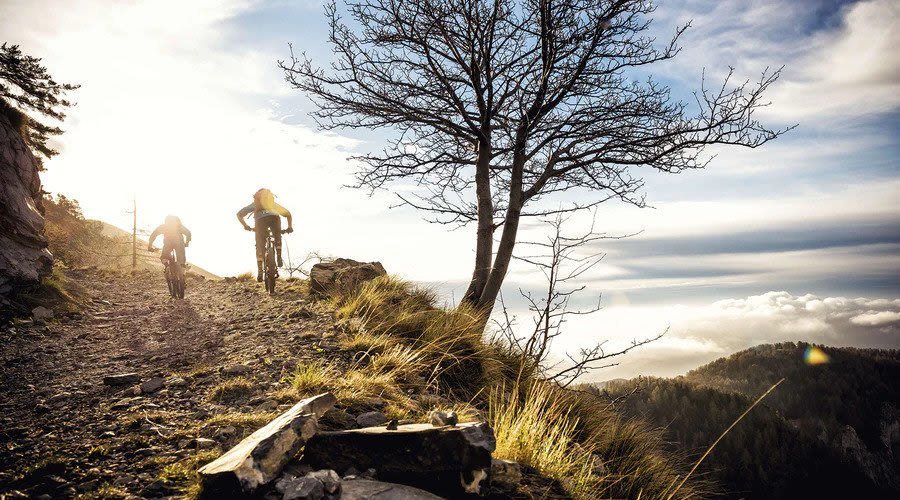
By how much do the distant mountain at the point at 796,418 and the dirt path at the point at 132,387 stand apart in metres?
42.9

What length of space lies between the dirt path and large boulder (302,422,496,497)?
36.6 inches

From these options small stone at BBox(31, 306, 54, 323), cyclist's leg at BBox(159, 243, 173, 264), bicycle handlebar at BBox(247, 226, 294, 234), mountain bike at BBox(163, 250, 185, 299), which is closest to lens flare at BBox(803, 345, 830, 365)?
bicycle handlebar at BBox(247, 226, 294, 234)

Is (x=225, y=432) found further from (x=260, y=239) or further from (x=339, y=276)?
(x=260, y=239)

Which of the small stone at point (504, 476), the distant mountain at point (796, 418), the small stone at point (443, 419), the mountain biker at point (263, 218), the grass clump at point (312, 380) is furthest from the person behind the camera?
the distant mountain at point (796, 418)

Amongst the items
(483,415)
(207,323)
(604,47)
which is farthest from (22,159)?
(604,47)

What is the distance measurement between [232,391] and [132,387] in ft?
3.83

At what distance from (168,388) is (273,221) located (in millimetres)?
6208

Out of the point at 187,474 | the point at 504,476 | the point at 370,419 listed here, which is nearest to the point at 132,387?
the point at 187,474

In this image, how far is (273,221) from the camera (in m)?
9.71

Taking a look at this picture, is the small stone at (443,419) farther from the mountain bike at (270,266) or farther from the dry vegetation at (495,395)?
the mountain bike at (270,266)

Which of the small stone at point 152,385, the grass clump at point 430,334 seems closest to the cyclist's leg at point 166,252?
the grass clump at point 430,334

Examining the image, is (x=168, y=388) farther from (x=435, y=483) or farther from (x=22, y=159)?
(x=22, y=159)

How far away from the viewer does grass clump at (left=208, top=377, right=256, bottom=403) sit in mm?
3688

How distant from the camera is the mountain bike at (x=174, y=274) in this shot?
1030cm
